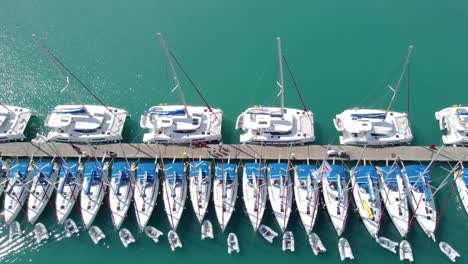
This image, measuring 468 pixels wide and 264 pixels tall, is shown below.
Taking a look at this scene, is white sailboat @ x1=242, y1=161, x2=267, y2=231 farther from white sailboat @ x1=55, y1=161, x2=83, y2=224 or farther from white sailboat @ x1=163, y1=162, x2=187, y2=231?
white sailboat @ x1=55, y1=161, x2=83, y2=224

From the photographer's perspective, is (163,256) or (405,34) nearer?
(163,256)

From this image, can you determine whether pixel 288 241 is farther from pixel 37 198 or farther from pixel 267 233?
pixel 37 198

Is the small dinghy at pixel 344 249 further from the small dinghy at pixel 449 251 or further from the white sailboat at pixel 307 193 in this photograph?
the small dinghy at pixel 449 251

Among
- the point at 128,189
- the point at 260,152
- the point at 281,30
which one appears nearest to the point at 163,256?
the point at 128,189

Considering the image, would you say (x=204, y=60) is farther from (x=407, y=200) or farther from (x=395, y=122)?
(x=407, y=200)

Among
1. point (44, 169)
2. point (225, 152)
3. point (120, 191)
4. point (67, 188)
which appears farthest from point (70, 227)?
point (225, 152)

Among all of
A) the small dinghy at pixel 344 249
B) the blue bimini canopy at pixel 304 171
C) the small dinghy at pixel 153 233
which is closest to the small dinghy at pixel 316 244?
the small dinghy at pixel 344 249
